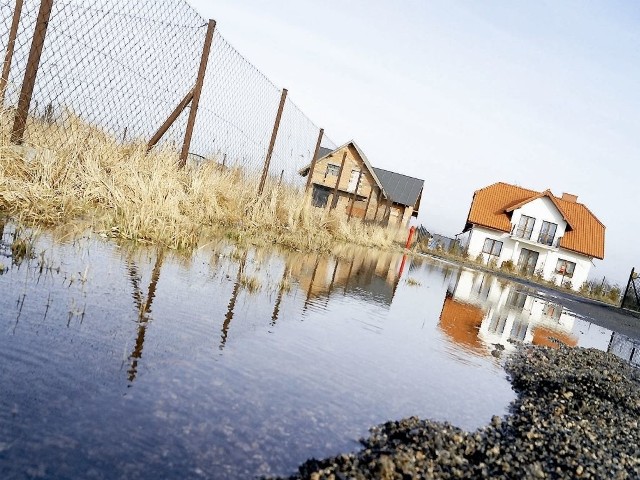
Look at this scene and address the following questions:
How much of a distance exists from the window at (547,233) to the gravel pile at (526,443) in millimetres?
42455

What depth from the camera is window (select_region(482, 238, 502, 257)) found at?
45688mm

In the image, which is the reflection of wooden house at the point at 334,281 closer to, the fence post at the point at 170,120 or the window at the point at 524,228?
the fence post at the point at 170,120

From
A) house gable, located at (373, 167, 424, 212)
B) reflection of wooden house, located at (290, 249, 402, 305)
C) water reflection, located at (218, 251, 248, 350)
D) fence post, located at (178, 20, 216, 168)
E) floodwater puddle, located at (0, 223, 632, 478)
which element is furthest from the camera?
house gable, located at (373, 167, 424, 212)

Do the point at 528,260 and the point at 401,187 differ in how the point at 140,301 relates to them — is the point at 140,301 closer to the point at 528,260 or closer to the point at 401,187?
the point at 401,187

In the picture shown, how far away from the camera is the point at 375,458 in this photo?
2.33 meters

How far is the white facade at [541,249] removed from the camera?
44719 mm

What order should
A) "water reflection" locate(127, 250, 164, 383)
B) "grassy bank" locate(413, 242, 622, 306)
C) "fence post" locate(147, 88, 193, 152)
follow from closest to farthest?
"water reflection" locate(127, 250, 164, 383)
"fence post" locate(147, 88, 193, 152)
"grassy bank" locate(413, 242, 622, 306)

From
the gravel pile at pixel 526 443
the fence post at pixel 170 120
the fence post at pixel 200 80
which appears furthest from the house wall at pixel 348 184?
the gravel pile at pixel 526 443

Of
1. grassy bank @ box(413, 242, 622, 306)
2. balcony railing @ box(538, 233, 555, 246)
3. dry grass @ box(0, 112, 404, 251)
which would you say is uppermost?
balcony railing @ box(538, 233, 555, 246)

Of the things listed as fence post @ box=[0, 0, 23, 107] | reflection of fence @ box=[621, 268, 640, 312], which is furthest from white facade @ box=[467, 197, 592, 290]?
fence post @ box=[0, 0, 23, 107]

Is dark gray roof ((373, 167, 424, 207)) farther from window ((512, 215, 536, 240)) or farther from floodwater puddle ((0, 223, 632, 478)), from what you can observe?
floodwater puddle ((0, 223, 632, 478))

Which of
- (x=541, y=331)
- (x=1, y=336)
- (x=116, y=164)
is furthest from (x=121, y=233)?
(x=541, y=331)

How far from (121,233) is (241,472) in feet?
15.0

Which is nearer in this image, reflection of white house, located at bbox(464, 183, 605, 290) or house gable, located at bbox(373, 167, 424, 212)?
reflection of white house, located at bbox(464, 183, 605, 290)
